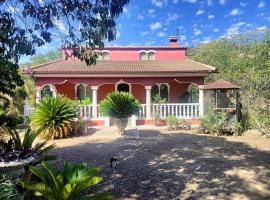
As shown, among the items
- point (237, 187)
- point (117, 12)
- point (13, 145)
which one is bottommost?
point (237, 187)

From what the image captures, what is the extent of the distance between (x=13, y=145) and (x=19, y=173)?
0.86 m

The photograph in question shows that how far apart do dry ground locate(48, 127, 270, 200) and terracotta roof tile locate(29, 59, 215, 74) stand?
5527 millimetres

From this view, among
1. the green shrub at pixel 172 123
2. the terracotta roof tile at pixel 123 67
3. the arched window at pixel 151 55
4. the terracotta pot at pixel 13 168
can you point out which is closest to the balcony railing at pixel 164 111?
the green shrub at pixel 172 123

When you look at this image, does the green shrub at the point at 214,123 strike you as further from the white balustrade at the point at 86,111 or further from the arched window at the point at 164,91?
the arched window at the point at 164,91

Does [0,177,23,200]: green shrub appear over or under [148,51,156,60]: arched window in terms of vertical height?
under

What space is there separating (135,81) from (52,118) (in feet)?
22.6

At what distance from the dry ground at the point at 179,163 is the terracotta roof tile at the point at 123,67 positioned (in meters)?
5.53

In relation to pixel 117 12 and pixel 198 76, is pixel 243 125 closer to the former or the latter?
pixel 198 76

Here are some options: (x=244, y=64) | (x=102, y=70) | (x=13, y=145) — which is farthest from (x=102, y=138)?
(x=244, y=64)

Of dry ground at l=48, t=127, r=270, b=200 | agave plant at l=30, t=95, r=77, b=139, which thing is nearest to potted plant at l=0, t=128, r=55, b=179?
dry ground at l=48, t=127, r=270, b=200

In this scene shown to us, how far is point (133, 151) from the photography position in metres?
11.4

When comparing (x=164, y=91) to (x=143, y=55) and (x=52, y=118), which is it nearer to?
(x=143, y=55)

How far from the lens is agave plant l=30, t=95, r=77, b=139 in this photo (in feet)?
47.3

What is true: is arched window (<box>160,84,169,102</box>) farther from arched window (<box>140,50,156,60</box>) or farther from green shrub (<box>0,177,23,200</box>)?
green shrub (<box>0,177,23,200</box>)
